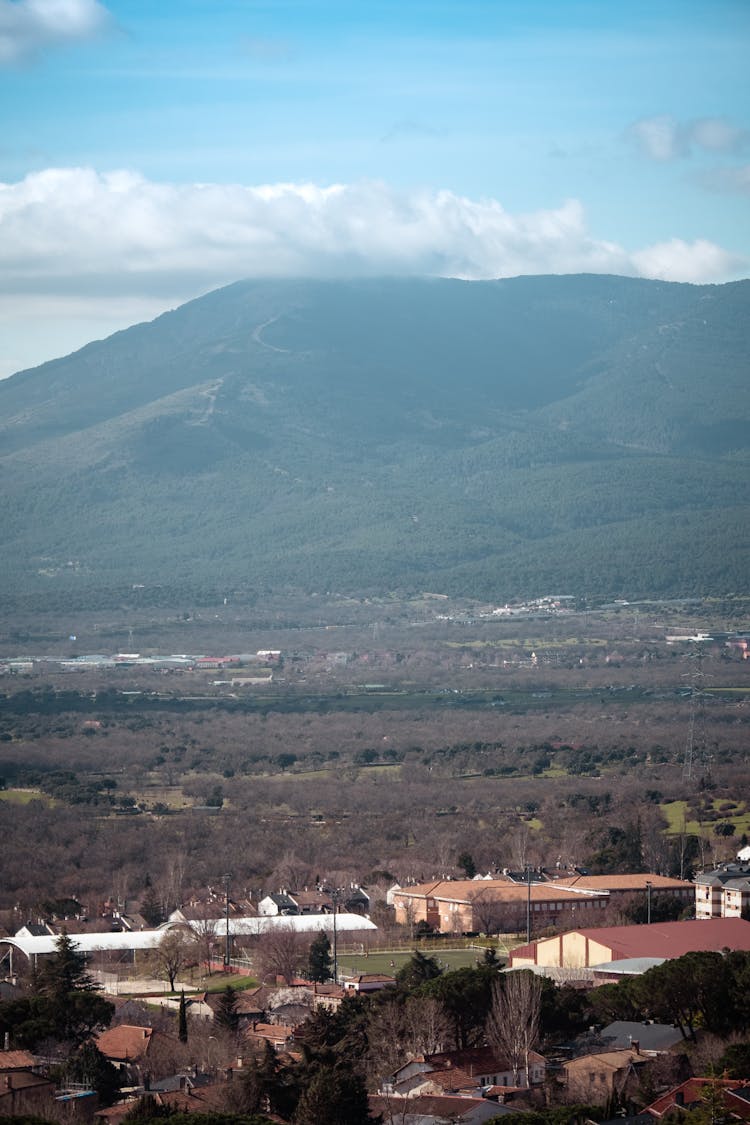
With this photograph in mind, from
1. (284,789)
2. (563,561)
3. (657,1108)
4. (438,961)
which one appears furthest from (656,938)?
(563,561)

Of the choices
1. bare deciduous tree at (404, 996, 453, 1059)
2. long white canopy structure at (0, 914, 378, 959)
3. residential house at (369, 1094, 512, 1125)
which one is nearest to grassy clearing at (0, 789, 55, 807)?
long white canopy structure at (0, 914, 378, 959)

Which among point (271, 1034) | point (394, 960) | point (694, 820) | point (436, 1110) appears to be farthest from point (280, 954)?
point (694, 820)

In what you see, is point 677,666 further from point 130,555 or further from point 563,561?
point 130,555

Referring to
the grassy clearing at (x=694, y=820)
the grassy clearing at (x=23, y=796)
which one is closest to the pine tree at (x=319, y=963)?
the grassy clearing at (x=694, y=820)

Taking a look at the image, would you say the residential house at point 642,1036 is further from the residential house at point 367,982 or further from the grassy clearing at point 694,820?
the grassy clearing at point 694,820

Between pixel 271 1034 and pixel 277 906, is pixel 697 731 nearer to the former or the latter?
pixel 277 906

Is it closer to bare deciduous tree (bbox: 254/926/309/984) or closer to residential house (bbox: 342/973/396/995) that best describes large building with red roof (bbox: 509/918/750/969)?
residential house (bbox: 342/973/396/995)
